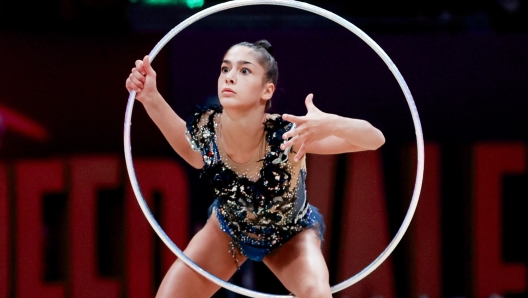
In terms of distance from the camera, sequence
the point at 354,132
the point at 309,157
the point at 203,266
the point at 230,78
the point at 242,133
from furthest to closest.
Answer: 1. the point at 309,157
2. the point at 203,266
3. the point at 242,133
4. the point at 230,78
5. the point at 354,132

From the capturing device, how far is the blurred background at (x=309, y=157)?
4.03 metres

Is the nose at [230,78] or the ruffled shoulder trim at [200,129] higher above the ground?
the nose at [230,78]

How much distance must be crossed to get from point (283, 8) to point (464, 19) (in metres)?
1.11

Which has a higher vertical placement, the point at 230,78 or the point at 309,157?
the point at 230,78

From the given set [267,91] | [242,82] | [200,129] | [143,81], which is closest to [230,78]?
[242,82]

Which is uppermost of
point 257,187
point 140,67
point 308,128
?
point 140,67

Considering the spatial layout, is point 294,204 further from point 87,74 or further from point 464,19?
point 464,19

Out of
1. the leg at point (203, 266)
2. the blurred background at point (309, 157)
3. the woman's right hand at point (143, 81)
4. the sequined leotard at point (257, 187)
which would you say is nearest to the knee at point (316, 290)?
the sequined leotard at point (257, 187)

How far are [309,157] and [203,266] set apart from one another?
154 cm

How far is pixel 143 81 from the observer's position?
2.80 m

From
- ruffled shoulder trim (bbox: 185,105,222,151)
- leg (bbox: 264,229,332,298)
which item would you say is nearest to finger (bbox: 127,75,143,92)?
ruffled shoulder trim (bbox: 185,105,222,151)

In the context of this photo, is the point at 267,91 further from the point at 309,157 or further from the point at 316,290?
the point at 309,157

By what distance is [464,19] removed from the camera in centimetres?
452

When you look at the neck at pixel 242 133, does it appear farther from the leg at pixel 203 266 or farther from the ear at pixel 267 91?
the leg at pixel 203 266
